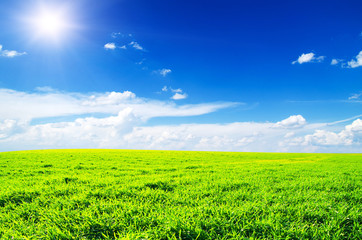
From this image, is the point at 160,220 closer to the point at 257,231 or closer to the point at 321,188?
the point at 257,231

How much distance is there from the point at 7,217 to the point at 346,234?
7068 millimetres

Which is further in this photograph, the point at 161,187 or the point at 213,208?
the point at 161,187

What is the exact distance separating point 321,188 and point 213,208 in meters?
5.17

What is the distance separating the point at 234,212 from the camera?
3.96 meters

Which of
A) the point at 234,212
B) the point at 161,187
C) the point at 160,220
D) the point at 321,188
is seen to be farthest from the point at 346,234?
the point at 161,187

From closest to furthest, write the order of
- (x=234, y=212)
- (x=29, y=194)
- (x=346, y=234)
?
1. (x=346, y=234)
2. (x=234, y=212)
3. (x=29, y=194)

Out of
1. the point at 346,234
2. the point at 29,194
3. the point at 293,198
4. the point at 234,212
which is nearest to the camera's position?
the point at 346,234

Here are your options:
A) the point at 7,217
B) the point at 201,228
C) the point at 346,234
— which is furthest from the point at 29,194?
the point at 346,234

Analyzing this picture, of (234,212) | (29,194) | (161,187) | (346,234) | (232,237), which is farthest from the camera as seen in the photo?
(161,187)

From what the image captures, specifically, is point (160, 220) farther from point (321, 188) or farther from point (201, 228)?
point (321, 188)

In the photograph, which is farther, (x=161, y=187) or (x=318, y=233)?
(x=161, y=187)

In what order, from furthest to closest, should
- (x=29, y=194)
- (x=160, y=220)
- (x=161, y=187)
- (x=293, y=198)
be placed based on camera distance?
(x=161, y=187), (x=29, y=194), (x=293, y=198), (x=160, y=220)

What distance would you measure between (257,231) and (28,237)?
4093 mm

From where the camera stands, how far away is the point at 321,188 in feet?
22.3
